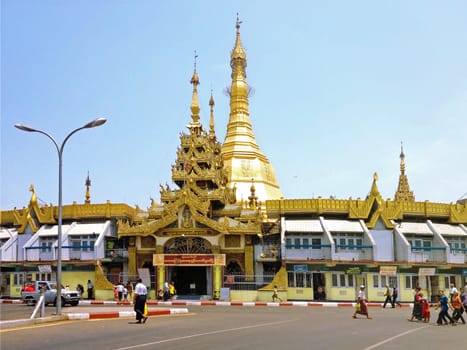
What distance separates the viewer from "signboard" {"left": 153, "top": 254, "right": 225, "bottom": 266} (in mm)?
37938

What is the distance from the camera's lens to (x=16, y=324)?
16.5m

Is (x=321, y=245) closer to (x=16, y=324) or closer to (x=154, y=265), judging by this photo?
(x=154, y=265)

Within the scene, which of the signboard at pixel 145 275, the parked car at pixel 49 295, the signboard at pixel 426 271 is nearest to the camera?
the parked car at pixel 49 295

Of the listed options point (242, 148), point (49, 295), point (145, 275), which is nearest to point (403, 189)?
point (242, 148)

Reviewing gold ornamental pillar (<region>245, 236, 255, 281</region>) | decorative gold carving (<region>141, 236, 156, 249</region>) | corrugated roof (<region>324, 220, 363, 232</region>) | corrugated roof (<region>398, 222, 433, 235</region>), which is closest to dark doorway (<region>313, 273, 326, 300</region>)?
corrugated roof (<region>324, 220, 363, 232</region>)

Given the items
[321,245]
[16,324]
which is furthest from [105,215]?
[16,324]

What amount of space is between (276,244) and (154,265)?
336 inches

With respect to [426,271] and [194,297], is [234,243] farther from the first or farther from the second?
[426,271]

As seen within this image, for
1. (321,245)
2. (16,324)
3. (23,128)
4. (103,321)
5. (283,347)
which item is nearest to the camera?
(283,347)

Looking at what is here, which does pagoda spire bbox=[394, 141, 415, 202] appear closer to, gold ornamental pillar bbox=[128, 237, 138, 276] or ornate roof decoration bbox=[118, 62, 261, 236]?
ornate roof decoration bbox=[118, 62, 261, 236]

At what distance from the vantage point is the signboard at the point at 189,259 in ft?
124

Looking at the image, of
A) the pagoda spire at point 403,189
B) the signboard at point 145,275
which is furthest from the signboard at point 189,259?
the pagoda spire at point 403,189

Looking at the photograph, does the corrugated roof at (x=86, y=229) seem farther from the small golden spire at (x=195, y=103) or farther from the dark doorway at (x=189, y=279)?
the small golden spire at (x=195, y=103)

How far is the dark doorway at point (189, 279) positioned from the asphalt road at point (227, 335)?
2025 centimetres
